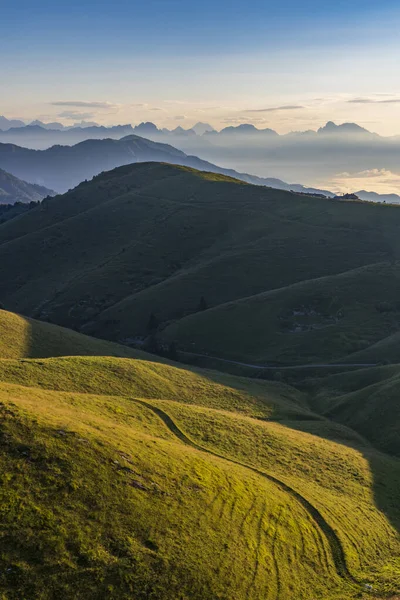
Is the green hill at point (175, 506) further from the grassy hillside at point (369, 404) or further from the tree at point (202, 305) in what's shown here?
the tree at point (202, 305)

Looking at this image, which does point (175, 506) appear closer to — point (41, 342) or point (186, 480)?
point (186, 480)

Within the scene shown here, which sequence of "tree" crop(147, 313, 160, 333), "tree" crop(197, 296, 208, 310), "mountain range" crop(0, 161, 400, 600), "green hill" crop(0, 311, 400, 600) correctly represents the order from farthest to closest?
"tree" crop(197, 296, 208, 310) < "tree" crop(147, 313, 160, 333) < "mountain range" crop(0, 161, 400, 600) < "green hill" crop(0, 311, 400, 600)

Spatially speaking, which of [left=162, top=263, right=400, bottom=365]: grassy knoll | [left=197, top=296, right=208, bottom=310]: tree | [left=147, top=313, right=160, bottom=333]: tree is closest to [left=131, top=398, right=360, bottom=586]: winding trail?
[left=162, top=263, right=400, bottom=365]: grassy knoll

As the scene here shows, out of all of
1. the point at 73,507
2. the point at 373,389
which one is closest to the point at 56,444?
the point at 73,507

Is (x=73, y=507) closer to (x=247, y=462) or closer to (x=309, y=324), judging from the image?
(x=247, y=462)

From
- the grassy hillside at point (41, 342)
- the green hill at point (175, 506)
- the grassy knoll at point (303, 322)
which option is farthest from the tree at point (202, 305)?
the green hill at point (175, 506)

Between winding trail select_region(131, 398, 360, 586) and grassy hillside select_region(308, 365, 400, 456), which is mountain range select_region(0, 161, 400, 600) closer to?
winding trail select_region(131, 398, 360, 586)

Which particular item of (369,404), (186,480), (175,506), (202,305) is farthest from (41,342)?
(202,305)
